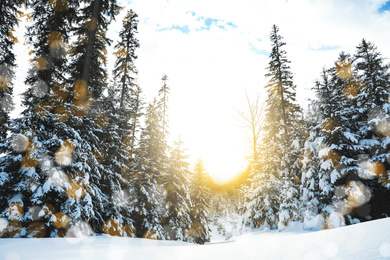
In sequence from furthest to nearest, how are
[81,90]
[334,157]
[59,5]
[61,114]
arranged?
[59,5] → [334,157] → [81,90] → [61,114]

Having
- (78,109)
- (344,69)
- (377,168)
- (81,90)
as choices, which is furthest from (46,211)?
(344,69)

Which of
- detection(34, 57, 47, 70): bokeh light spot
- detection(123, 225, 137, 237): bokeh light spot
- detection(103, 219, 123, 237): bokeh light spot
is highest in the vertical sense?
detection(34, 57, 47, 70): bokeh light spot

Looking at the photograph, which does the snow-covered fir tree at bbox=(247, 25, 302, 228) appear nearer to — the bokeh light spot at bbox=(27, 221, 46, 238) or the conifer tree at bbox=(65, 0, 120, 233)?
the conifer tree at bbox=(65, 0, 120, 233)

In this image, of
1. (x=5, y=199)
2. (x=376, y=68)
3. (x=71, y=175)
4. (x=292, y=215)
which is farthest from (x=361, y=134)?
(x=5, y=199)

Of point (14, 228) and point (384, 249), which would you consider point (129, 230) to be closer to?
point (14, 228)

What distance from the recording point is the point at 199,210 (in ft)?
78.6

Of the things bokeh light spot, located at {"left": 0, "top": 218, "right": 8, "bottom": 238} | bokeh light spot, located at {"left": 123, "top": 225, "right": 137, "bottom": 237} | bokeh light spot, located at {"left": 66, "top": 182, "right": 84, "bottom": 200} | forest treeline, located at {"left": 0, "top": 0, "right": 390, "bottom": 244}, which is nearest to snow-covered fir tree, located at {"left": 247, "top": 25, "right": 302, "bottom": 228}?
forest treeline, located at {"left": 0, "top": 0, "right": 390, "bottom": 244}

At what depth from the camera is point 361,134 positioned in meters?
13.7

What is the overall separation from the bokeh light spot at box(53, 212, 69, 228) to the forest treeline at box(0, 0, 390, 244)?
4 cm

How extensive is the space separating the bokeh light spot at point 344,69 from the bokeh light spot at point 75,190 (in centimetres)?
2096

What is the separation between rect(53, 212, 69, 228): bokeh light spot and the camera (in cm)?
835

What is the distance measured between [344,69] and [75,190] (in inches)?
852

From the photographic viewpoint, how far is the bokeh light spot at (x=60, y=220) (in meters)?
8.35

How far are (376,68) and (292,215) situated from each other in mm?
10741
